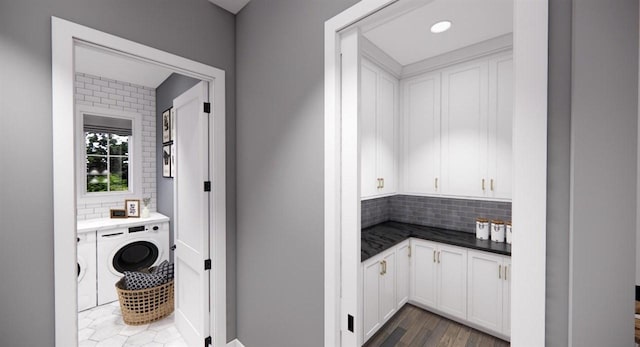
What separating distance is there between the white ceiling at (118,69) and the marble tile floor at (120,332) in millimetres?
2592

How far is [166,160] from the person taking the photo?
11.1 ft

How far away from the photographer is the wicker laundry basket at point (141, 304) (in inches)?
96.0

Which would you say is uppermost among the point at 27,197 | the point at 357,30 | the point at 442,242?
the point at 357,30

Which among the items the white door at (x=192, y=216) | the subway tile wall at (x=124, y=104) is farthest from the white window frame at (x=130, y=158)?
the white door at (x=192, y=216)

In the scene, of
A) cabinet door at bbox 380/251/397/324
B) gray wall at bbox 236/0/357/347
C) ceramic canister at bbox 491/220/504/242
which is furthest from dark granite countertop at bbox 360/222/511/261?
gray wall at bbox 236/0/357/347

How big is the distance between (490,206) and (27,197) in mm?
3426

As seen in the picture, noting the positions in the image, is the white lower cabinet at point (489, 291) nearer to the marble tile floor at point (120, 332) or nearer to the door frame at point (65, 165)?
the marble tile floor at point (120, 332)

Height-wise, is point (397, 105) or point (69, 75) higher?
point (397, 105)

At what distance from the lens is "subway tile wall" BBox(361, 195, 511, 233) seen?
2552 millimetres

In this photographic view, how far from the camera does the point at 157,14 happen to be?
1.57 meters

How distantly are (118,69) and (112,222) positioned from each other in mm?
1834

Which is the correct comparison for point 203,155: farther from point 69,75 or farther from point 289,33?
point 289,33

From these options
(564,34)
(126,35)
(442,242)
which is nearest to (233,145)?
(126,35)

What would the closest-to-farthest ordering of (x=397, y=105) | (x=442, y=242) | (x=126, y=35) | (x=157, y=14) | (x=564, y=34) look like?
(x=564, y=34) < (x=126, y=35) < (x=157, y=14) < (x=442, y=242) < (x=397, y=105)
